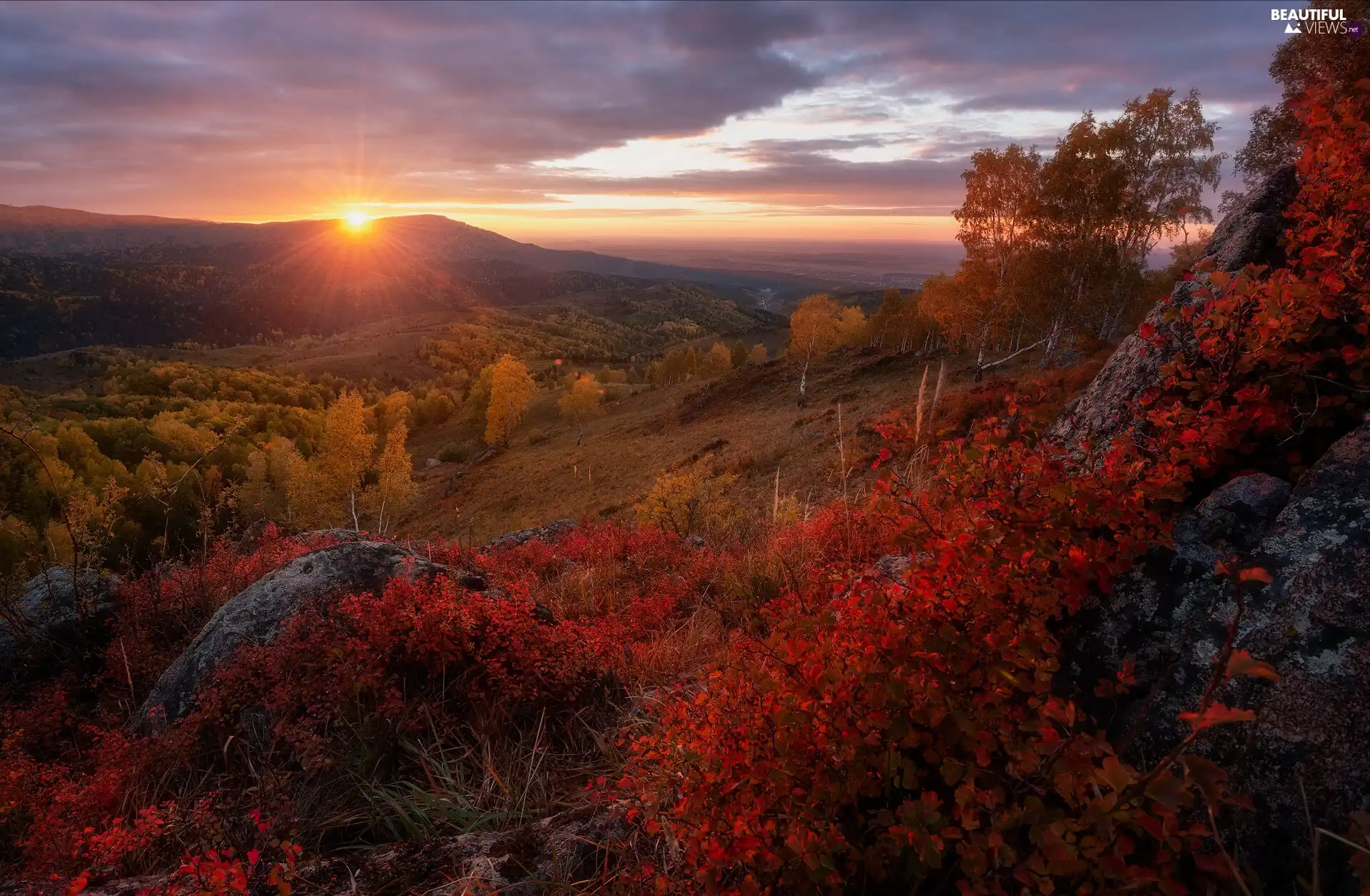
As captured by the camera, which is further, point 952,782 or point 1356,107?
point 1356,107

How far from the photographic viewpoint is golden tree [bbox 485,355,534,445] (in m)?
61.7

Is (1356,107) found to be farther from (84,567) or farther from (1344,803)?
(84,567)

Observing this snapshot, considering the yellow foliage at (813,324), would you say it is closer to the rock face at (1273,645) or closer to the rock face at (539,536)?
the rock face at (539,536)

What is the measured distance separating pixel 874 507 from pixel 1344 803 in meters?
2.36

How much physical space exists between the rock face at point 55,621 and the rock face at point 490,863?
19.3 ft

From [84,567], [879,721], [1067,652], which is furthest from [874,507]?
[84,567]

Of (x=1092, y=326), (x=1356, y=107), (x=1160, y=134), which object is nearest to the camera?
(x=1356, y=107)

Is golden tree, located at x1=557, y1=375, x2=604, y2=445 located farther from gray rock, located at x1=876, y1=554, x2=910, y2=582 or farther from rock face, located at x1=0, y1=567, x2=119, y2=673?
gray rock, located at x1=876, y1=554, x2=910, y2=582

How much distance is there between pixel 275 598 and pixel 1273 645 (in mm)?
7691

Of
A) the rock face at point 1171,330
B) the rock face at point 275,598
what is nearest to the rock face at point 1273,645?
the rock face at point 1171,330

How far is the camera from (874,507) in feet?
12.9

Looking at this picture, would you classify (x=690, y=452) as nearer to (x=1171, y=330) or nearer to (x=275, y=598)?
(x=275, y=598)

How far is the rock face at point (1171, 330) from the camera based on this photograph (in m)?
4.91

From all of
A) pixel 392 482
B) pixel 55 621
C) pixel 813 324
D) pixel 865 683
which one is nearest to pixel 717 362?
pixel 813 324
